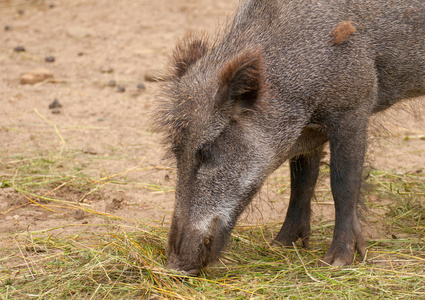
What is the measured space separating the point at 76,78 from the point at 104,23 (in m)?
3.51

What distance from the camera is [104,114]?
915 centimetres

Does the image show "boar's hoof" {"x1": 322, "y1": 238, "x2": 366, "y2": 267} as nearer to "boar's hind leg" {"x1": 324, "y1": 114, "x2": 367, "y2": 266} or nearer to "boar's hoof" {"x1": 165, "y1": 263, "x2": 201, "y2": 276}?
"boar's hind leg" {"x1": 324, "y1": 114, "x2": 367, "y2": 266}

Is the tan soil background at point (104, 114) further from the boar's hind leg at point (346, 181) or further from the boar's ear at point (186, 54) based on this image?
the boar's hind leg at point (346, 181)

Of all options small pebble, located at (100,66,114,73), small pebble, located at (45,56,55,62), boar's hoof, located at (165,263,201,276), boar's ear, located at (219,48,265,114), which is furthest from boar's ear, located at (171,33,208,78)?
small pebble, located at (45,56,55,62)

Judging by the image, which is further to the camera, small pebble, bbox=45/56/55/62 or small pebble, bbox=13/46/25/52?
small pebble, bbox=13/46/25/52

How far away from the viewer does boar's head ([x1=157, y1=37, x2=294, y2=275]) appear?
4.41 metres

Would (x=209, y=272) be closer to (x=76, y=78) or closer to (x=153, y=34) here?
(x=76, y=78)

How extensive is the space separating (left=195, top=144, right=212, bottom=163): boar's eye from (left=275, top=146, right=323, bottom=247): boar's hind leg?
47.7 inches

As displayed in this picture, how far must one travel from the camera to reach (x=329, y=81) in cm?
468

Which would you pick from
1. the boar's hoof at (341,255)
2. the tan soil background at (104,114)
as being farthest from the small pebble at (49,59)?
the boar's hoof at (341,255)

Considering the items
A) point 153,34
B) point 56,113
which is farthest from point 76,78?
point 153,34

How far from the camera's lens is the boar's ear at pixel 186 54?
4.90 metres

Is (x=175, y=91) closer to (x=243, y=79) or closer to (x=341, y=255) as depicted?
A: (x=243, y=79)

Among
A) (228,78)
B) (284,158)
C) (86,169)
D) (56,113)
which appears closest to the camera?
(228,78)
